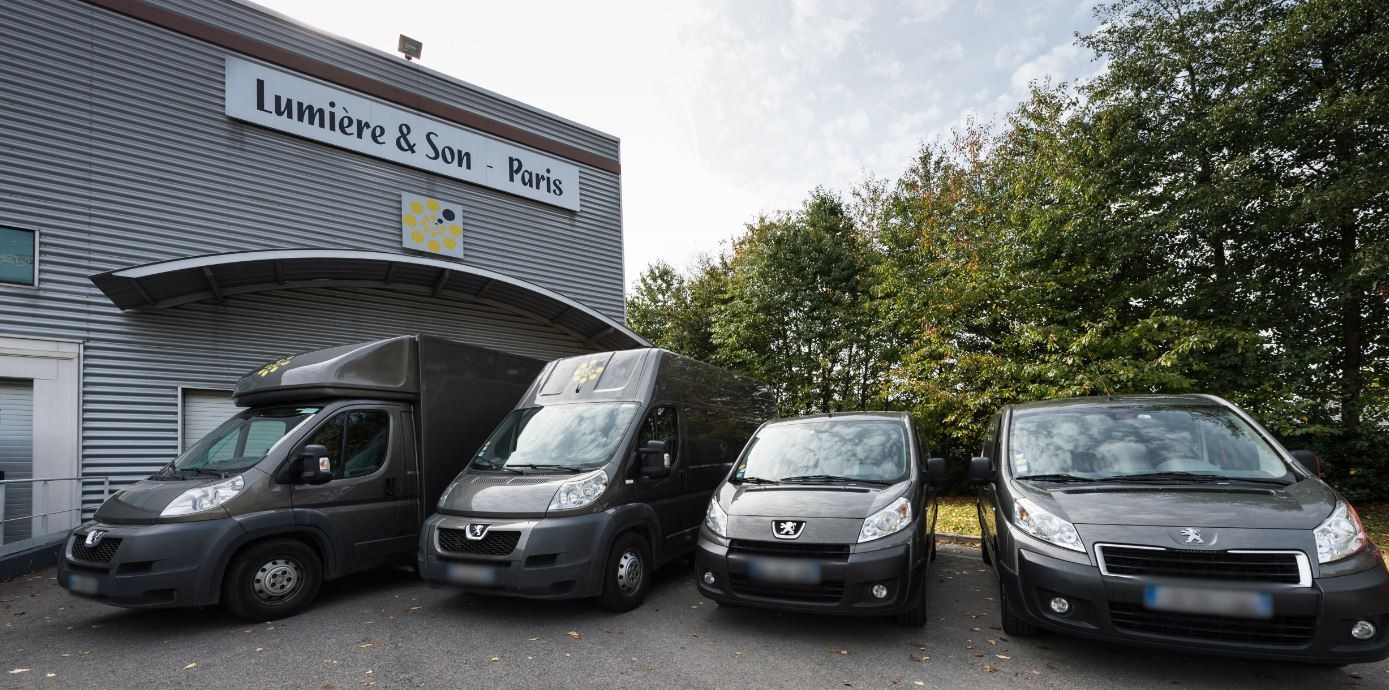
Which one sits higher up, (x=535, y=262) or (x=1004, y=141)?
(x=1004, y=141)

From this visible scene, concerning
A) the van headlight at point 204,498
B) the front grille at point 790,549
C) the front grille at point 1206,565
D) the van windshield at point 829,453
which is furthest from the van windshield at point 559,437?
the front grille at point 1206,565

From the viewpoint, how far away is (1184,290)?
12320 millimetres

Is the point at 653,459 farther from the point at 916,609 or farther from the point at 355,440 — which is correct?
the point at 355,440

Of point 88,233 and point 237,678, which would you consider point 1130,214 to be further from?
point 88,233

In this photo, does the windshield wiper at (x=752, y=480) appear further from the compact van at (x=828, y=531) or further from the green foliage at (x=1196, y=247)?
the green foliage at (x=1196, y=247)

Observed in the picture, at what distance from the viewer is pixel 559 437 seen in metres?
6.05

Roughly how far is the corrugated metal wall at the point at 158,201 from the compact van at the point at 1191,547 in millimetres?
10625

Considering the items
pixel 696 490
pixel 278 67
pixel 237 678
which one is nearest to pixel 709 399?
pixel 696 490

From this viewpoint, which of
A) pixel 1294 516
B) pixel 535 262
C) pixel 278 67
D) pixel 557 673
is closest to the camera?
pixel 1294 516

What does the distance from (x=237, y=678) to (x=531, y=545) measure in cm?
196

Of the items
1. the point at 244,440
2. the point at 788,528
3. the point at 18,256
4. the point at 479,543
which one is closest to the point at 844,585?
the point at 788,528

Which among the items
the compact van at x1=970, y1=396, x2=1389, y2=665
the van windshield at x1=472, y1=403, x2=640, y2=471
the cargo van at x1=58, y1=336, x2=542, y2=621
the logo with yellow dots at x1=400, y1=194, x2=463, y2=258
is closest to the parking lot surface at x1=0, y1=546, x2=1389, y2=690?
the cargo van at x1=58, y1=336, x2=542, y2=621

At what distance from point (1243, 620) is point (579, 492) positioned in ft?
13.9

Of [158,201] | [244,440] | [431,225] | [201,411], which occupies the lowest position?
[244,440]
